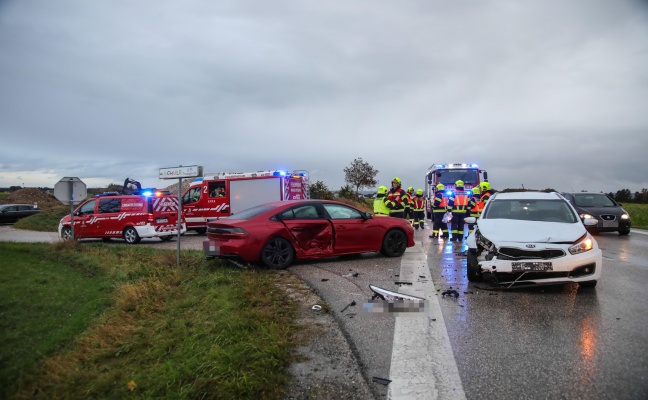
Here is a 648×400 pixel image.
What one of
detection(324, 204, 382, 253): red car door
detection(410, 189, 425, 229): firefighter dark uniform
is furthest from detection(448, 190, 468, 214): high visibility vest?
detection(410, 189, 425, 229): firefighter dark uniform

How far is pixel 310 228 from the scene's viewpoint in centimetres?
896

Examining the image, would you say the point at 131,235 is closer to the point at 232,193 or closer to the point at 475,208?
the point at 232,193

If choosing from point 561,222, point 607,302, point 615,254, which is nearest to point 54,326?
point 607,302

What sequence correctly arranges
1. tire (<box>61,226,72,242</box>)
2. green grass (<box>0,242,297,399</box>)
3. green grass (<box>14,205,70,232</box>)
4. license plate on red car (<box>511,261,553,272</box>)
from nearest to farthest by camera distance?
1. green grass (<box>0,242,297,399</box>)
2. license plate on red car (<box>511,261,553,272</box>)
3. tire (<box>61,226,72,242</box>)
4. green grass (<box>14,205,70,232</box>)

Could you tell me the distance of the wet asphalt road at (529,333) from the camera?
3473mm

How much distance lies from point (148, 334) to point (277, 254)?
3784mm

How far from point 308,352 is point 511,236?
4.02m

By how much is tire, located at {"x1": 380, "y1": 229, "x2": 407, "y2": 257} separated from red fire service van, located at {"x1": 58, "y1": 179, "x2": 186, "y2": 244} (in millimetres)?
8340

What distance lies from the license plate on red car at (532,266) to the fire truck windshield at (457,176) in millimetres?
16023

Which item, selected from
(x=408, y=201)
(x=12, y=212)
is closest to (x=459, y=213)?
(x=408, y=201)

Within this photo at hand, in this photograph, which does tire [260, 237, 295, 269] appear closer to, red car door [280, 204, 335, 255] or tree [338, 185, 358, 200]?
red car door [280, 204, 335, 255]

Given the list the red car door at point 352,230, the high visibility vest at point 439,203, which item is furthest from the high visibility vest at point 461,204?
the red car door at point 352,230

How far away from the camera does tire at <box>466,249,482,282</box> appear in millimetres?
6971

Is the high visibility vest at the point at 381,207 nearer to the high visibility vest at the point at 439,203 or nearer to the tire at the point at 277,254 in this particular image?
the high visibility vest at the point at 439,203
